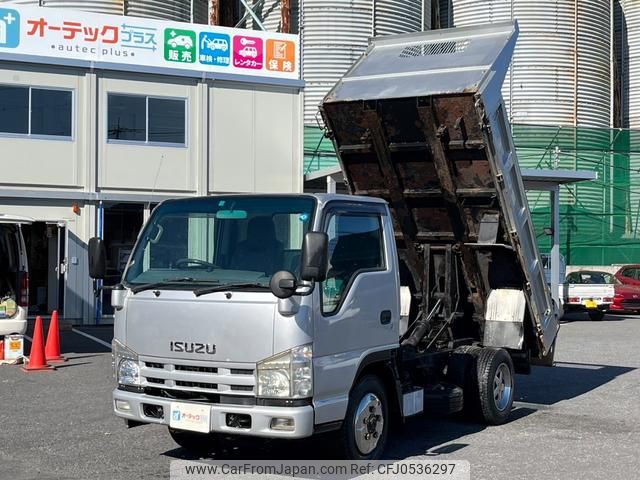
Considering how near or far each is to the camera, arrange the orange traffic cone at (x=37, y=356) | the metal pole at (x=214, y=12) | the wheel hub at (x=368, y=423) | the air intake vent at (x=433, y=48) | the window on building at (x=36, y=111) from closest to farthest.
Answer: the wheel hub at (x=368, y=423) → the air intake vent at (x=433, y=48) → the orange traffic cone at (x=37, y=356) → the window on building at (x=36, y=111) → the metal pole at (x=214, y=12)

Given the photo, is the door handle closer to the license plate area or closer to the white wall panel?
the white wall panel

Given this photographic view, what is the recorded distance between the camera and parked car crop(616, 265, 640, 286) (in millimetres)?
27266

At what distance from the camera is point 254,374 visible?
6.52m

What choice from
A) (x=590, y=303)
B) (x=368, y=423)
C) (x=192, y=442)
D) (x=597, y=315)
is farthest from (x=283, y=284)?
(x=597, y=315)

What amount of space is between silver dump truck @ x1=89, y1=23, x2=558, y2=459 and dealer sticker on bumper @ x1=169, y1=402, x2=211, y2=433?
0.5 inches

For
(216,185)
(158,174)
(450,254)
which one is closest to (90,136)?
(158,174)

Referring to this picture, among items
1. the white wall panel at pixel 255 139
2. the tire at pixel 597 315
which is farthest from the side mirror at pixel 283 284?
the tire at pixel 597 315

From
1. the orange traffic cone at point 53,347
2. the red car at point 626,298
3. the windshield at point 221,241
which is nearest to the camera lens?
the windshield at point 221,241

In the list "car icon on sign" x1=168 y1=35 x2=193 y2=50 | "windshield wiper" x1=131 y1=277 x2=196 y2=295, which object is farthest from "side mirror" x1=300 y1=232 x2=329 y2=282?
"car icon on sign" x1=168 y1=35 x2=193 y2=50

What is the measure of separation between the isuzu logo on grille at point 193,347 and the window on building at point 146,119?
1545 cm

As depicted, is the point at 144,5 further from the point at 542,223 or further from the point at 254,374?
the point at 254,374

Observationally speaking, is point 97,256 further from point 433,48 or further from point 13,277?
point 13,277

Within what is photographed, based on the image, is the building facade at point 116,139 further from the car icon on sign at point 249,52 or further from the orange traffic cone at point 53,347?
the orange traffic cone at point 53,347

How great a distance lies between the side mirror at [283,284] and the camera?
6.31 metres
